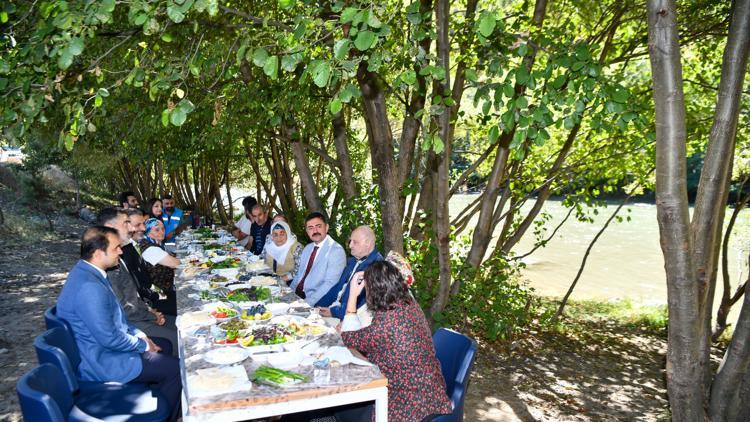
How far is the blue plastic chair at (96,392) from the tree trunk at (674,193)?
9.79ft

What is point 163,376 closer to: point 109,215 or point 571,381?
point 109,215

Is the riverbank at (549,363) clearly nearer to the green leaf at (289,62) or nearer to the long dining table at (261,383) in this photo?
the long dining table at (261,383)

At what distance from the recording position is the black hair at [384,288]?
3143 mm

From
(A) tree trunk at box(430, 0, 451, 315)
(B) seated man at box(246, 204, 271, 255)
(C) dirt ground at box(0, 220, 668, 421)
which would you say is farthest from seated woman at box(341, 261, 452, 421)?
(B) seated man at box(246, 204, 271, 255)

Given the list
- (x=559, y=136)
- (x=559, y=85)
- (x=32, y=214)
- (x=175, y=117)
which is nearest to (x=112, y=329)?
(x=175, y=117)

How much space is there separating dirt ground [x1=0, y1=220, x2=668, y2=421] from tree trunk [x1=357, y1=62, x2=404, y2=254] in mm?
1879

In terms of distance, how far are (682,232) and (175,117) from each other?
103 inches

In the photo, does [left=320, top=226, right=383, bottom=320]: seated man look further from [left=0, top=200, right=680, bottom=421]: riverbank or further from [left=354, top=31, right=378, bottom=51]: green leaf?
[left=354, top=31, right=378, bottom=51]: green leaf

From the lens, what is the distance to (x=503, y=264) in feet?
22.4

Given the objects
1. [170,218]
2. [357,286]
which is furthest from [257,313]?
[170,218]

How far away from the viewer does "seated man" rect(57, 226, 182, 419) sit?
133 inches

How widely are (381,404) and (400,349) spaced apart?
354 mm

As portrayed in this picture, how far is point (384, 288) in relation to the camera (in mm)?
3146

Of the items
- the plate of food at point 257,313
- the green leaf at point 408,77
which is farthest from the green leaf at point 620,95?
the plate of food at point 257,313
